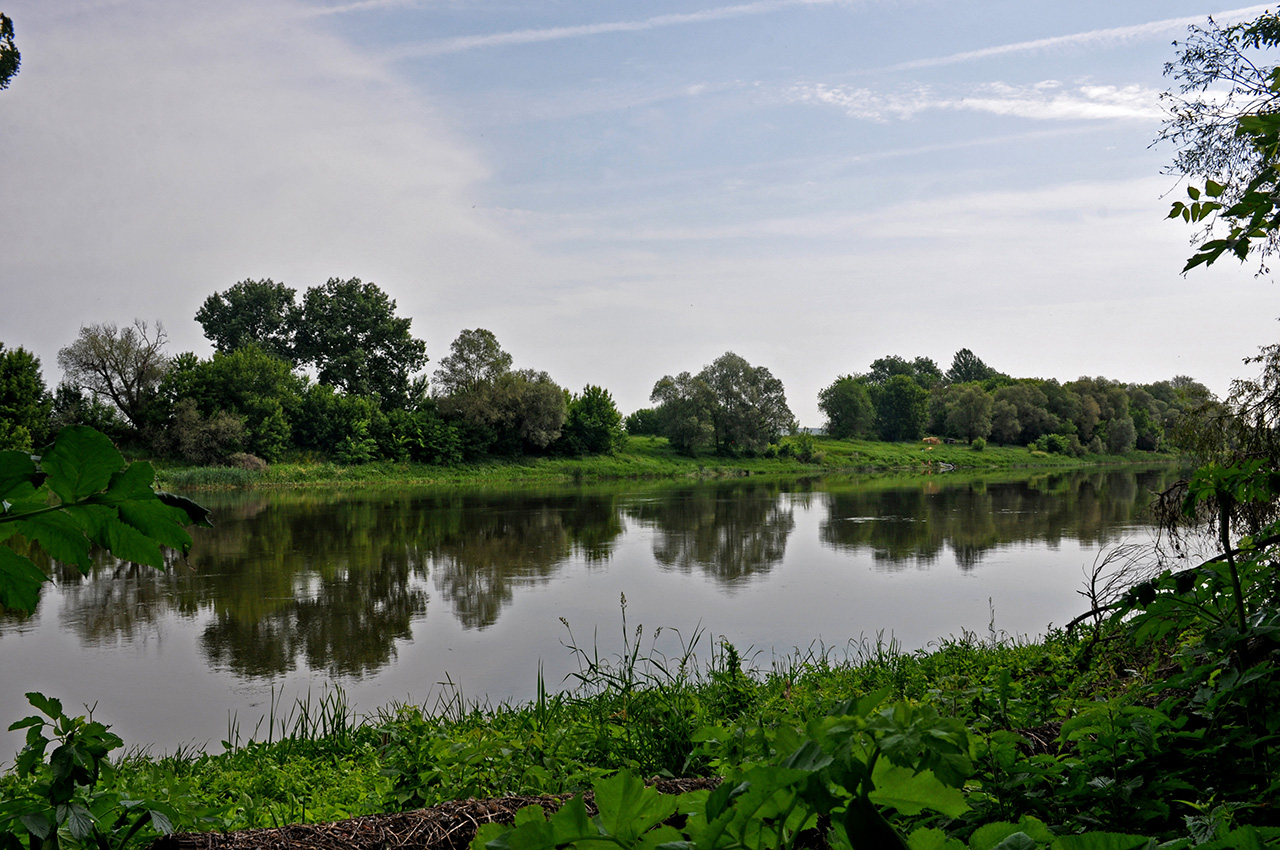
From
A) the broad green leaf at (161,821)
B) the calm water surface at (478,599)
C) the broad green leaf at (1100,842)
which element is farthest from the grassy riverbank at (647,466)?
the broad green leaf at (1100,842)

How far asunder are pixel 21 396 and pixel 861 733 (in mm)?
34193

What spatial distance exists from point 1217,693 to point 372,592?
9708 millimetres

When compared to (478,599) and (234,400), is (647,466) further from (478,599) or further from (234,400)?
(478,599)

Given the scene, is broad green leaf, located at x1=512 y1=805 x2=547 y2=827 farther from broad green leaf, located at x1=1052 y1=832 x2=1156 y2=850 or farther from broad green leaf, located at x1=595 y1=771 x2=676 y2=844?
broad green leaf, located at x1=1052 y1=832 x2=1156 y2=850

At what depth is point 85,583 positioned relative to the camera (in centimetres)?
1097

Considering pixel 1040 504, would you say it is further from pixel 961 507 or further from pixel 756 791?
pixel 756 791

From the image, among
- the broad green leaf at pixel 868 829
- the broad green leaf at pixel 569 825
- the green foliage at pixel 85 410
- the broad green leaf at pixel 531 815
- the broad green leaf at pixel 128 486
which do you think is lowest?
the broad green leaf at pixel 531 815

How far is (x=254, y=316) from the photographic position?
158ft

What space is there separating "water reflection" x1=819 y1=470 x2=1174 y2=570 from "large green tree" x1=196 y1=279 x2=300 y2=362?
35.7 m

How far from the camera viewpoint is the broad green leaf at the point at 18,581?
0.89 metres

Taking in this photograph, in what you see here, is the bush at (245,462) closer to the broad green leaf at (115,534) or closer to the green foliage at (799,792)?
the broad green leaf at (115,534)

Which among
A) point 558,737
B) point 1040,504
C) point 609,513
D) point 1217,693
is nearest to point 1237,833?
point 1217,693

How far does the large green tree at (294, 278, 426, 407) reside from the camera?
44.6m

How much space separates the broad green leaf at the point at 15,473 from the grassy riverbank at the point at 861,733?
2.54ft
